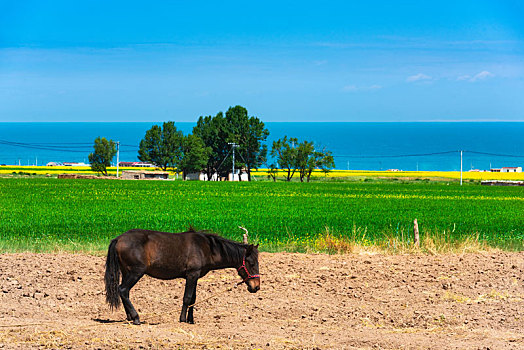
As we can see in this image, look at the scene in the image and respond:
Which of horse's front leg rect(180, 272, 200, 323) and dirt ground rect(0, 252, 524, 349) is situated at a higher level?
horse's front leg rect(180, 272, 200, 323)

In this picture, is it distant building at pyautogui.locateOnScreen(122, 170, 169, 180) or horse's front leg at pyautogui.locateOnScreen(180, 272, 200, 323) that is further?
distant building at pyautogui.locateOnScreen(122, 170, 169, 180)

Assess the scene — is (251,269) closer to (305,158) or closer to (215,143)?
(305,158)

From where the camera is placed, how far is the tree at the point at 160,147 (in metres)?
132

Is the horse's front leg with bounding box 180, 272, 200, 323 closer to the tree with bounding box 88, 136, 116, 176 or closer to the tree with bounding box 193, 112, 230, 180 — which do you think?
the tree with bounding box 193, 112, 230, 180

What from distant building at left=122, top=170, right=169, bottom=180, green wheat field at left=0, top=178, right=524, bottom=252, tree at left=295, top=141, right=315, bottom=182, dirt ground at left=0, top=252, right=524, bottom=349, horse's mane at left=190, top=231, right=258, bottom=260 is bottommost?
dirt ground at left=0, top=252, right=524, bottom=349

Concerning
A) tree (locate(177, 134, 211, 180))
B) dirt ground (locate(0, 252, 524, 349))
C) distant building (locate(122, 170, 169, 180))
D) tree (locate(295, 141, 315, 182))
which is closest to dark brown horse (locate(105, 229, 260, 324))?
dirt ground (locate(0, 252, 524, 349))

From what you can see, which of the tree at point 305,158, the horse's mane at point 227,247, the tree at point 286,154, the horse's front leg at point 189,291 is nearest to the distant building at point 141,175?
the tree at point 286,154

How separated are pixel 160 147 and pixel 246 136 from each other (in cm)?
1903

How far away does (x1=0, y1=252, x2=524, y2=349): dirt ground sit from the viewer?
10719 millimetres

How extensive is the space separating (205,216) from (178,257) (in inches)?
1070

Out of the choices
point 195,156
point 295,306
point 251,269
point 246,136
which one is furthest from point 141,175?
point 251,269

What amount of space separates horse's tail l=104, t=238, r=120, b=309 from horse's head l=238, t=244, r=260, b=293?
1989mm

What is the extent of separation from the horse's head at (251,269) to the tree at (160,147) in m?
122

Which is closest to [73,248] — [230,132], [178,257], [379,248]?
[379,248]
